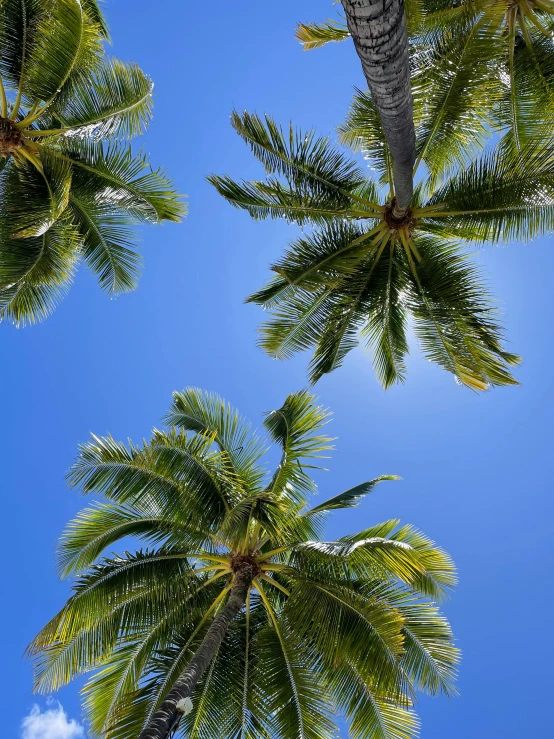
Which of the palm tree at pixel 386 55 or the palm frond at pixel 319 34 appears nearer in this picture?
the palm tree at pixel 386 55

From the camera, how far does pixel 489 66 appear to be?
32.6 ft

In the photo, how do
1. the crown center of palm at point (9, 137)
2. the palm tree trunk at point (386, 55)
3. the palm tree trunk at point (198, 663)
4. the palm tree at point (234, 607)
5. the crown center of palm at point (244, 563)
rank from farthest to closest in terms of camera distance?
the crown center of palm at point (9, 137)
the crown center of palm at point (244, 563)
the palm tree at point (234, 607)
the palm tree trunk at point (198, 663)
the palm tree trunk at point (386, 55)

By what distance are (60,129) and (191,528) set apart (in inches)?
280

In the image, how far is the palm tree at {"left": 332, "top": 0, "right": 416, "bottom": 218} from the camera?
3.39 metres

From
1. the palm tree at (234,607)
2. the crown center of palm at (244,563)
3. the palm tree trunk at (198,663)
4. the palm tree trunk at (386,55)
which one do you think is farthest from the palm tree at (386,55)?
the crown center of palm at (244,563)

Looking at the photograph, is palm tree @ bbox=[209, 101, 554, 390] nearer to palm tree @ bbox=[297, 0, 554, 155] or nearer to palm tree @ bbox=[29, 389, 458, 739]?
palm tree @ bbox=[297, 0, 554, 155]

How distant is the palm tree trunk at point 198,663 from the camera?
6.98 meters

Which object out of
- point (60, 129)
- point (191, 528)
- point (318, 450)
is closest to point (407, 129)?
point (318, 450)

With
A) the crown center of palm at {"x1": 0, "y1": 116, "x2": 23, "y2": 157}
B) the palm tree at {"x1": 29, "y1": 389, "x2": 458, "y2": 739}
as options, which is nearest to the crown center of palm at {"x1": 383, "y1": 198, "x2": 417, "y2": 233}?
the palm tree at {"x1": 29, "y1": 389, "x2": 458, "y2": 739}

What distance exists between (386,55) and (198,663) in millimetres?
7493

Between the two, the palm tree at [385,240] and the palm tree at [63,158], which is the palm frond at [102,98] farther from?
the palm tree at [385,240]

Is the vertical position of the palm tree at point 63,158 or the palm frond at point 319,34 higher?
the palm frond at point 319,34

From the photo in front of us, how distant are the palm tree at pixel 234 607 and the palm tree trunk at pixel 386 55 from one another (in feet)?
15.9

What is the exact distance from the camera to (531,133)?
34.9 feet
